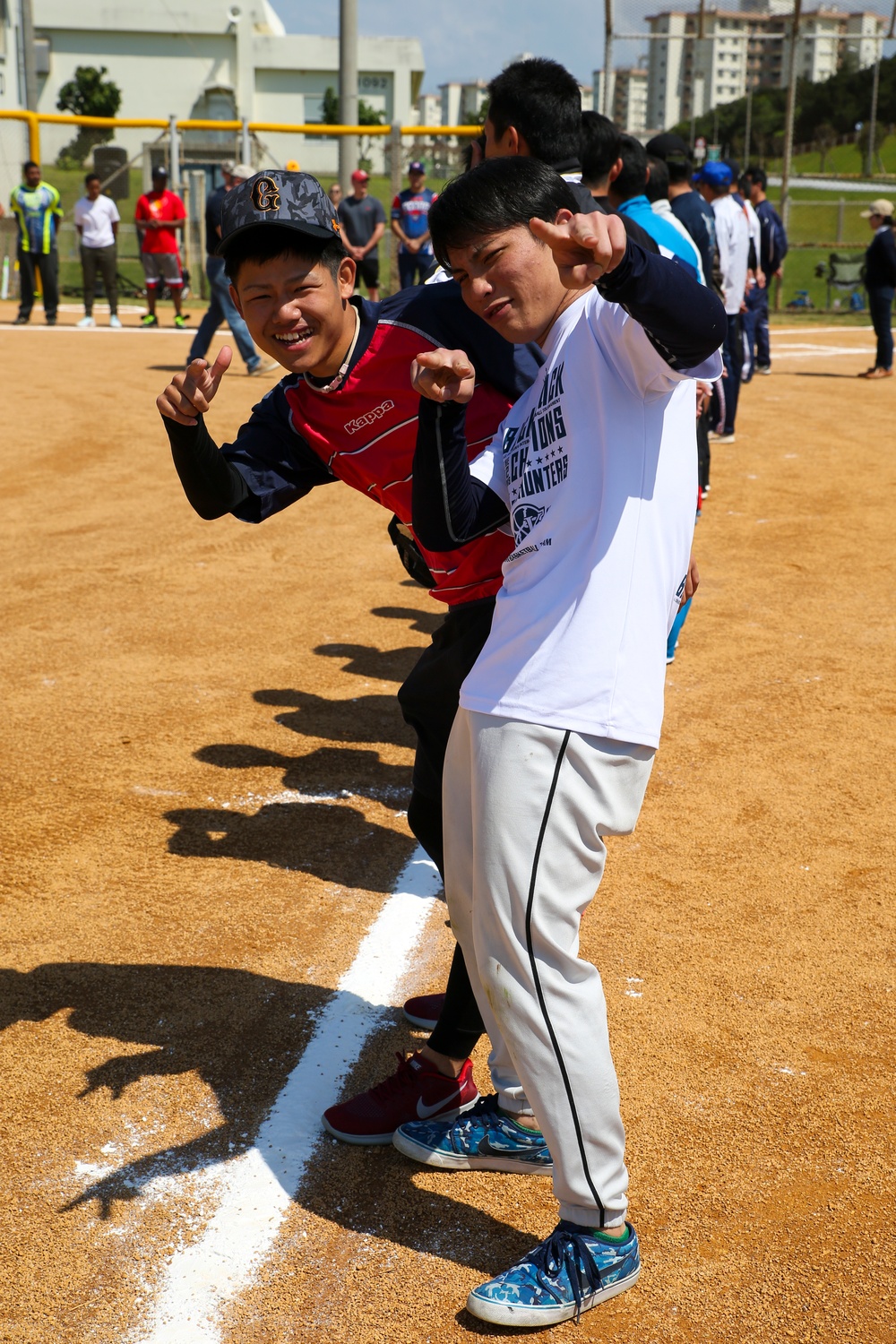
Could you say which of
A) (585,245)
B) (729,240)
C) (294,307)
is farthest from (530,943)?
(729,240)

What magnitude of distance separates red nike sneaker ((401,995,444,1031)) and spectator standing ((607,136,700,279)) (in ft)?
10.9

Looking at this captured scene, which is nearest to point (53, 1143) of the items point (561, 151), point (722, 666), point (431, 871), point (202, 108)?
point (431, 871)

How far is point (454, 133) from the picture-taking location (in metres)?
20.0

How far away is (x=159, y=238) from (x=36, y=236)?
5.87 ft

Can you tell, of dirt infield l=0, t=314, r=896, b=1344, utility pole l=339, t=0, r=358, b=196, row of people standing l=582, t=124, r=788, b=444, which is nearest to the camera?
dirt infield l=0, t=314, r=896, b=1344

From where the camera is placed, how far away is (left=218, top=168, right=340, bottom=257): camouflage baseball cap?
7.80 feet

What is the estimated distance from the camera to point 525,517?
2.11 m

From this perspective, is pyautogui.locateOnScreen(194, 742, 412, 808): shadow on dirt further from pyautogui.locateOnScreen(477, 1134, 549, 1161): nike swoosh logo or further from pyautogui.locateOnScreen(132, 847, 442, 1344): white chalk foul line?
pyautogui.locateOnScreen(477, 1134, 549, 1161): nike swoosh logo

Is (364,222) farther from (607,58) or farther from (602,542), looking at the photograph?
(602,542)

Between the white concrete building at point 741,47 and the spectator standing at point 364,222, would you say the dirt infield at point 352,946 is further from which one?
the white concrete building at point 741,47

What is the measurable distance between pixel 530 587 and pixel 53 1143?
1595 mm

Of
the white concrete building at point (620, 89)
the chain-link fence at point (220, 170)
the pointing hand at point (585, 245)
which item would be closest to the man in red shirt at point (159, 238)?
the chain-link fence at point (220, 170)

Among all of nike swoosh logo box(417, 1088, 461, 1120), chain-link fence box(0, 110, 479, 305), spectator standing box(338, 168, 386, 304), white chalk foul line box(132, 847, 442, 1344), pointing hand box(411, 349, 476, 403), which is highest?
chain-link fence box(0, 110, 479, 305)

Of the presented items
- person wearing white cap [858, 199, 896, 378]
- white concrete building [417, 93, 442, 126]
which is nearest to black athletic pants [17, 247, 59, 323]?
person wearing white cap [858, 199, 896, 378]
